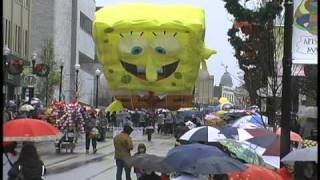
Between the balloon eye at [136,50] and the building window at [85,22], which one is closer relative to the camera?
the balloon eye at [136,50]

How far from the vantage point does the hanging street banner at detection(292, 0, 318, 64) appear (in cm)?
961

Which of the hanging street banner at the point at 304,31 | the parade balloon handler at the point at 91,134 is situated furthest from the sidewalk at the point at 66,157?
the hanging street banner at the point at 304,31

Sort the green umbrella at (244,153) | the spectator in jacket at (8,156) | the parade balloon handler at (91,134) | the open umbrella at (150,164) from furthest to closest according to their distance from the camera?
the parade balloon handler at (91,134) → the spectator in jacket at (8,156) → the green umbrella at (244,153) → the open umbrella at (150,164)

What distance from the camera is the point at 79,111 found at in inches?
1206

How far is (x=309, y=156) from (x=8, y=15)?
4454cm

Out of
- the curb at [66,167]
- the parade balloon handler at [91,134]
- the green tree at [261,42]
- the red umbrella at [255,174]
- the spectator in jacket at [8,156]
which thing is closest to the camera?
the red umbrella at [255,174]

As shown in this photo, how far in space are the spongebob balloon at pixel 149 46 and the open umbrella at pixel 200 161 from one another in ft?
23.4

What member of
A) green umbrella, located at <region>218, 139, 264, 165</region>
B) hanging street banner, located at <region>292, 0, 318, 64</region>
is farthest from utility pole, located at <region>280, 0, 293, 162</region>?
green umbrella, located at <region>218, 139, 264, 165</region>

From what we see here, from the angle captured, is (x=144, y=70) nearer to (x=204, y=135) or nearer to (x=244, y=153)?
(x=204, y=135)

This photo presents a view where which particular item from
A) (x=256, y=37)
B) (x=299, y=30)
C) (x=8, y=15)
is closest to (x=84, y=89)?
(x=8, y=15)

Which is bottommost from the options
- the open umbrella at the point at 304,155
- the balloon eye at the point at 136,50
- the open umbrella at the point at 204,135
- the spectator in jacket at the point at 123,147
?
the spectator in jacket at the point at 123,147

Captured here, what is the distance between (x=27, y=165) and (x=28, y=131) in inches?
22.0

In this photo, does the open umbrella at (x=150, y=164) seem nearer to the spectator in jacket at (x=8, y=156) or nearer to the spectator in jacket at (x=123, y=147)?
the spectator in jacket at (x=8, y=156)

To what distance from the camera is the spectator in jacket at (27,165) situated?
1062 centimetres
